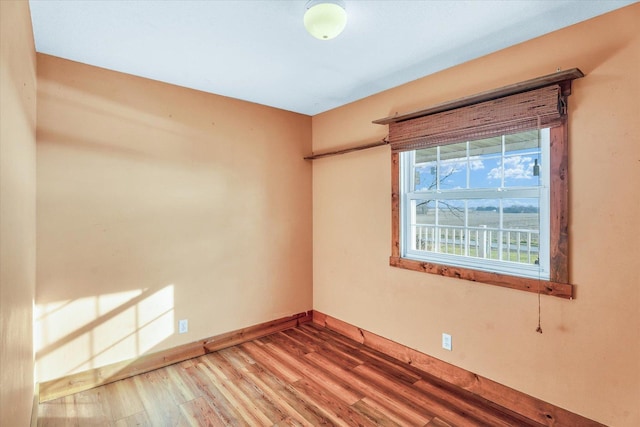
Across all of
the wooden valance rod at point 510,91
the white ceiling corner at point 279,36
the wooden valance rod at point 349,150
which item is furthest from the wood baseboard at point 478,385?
the white ceiling corner at point 279,36

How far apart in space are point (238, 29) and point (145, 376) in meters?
2.77

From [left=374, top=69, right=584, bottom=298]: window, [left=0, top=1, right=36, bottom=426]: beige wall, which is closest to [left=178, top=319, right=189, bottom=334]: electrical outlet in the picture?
[left=0, top=1, right=36, bottom=426]: beige wall

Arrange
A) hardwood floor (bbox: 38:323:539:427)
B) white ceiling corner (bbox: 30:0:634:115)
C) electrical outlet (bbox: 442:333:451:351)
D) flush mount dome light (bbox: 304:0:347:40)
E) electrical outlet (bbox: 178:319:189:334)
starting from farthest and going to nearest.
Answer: electrical outlet (bbox: 178:319:189:334)
electrical outlet (bbox: 442:333:451:351)
hardwood floor (bbox: 38:323:539:427)
white ceiling corner (bbox: 30:0:634:115)
flush mount dome light (bbox: 304:0:347:40)

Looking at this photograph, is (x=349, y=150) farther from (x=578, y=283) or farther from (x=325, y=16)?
(x=578, y=283)

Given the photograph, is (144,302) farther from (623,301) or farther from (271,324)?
(623,301)

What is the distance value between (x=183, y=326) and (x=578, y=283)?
3087 mm

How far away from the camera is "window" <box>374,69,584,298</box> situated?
81.8 inches

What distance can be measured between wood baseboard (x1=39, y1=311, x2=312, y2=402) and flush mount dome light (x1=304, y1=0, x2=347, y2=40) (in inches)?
111

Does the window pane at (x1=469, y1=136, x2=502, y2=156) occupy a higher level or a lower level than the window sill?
higher

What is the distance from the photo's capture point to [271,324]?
363 centimetres

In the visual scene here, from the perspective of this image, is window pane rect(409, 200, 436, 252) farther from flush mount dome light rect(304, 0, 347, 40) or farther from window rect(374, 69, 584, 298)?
flush mount dome light rect(304, 0, 347, 40)

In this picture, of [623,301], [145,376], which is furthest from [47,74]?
[623,301]

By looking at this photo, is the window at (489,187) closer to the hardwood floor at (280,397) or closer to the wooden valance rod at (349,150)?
the wooden valance rod at (349,150)

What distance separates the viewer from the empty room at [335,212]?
1.87m
